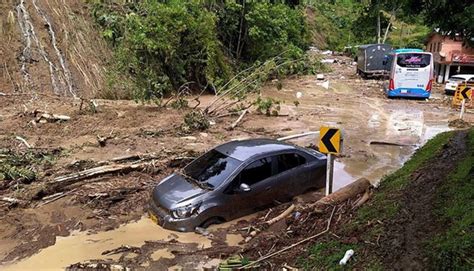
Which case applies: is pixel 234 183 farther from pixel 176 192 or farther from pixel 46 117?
pixel 46 117

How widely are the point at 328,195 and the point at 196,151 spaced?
547 centimetres

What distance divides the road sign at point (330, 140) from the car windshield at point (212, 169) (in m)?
1.63

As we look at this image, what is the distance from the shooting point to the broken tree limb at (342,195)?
7.34 metres

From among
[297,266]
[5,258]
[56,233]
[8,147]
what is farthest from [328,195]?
[8,147]

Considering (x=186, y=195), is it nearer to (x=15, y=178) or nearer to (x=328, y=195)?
(x=328, y=195)

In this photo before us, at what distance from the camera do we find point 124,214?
332 inches

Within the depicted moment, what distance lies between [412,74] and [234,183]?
2008 cm

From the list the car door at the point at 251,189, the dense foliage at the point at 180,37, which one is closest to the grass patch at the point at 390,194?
the car door at the point at 251,189

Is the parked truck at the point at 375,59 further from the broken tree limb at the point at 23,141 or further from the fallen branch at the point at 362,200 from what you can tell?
the fallen branch at the point at 362,200

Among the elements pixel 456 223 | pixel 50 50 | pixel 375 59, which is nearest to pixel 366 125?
pixel 456 223

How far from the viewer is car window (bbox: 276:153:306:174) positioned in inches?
333

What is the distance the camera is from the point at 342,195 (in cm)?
762

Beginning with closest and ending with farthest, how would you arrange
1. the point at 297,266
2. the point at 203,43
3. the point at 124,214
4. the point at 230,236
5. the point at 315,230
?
the point at 297,266 < the point at 315,230 < the point at 230,236 < the point at 124,214 < the point at 203,43

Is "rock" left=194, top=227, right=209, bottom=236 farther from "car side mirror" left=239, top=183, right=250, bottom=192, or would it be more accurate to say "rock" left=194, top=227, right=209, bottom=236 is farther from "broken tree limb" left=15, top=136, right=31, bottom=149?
"broken tree limb" left=15, top=136, right=31, bottom=149
